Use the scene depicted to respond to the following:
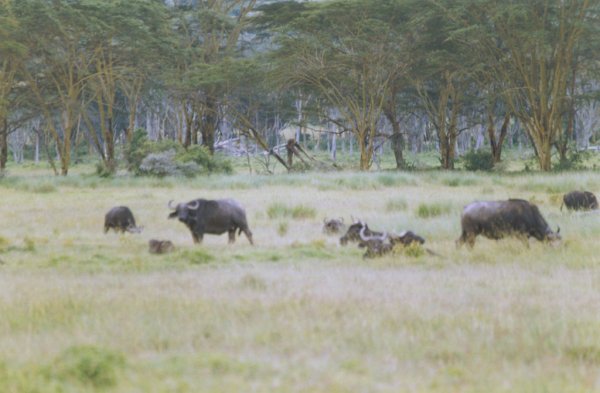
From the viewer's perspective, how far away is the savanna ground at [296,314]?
14.4 feet

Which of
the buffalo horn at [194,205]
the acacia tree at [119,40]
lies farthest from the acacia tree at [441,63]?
the buffalo horn at [194,205]

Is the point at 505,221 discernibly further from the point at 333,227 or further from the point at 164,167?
the point at 164,167

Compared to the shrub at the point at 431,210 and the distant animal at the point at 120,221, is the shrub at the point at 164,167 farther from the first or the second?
Result: the distant animal at the point at 120,221

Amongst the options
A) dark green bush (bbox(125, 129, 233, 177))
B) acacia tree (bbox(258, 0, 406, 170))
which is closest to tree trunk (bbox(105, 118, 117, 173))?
dark green bush (bbox(125, 129, 233, 177))

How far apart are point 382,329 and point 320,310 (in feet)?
2.49

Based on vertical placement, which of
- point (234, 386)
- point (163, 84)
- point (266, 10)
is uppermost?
point (266, 10)

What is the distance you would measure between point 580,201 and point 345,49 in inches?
688

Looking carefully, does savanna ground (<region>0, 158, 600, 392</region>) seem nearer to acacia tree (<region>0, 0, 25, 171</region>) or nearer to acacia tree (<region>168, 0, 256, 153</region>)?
acacia tree (<region>0, 0, 25, 171</region>)

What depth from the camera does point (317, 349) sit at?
4980 mm

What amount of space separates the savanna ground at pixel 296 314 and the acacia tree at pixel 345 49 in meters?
18.5

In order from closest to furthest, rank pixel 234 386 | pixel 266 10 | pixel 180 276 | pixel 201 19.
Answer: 1. pixel 234 386
2. pixel 180 276
3. pixel 266 10
4. pixel 201 19

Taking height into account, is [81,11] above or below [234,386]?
above

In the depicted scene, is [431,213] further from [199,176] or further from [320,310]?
[199,176]

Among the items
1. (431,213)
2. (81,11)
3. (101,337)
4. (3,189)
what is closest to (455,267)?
(101,337)
